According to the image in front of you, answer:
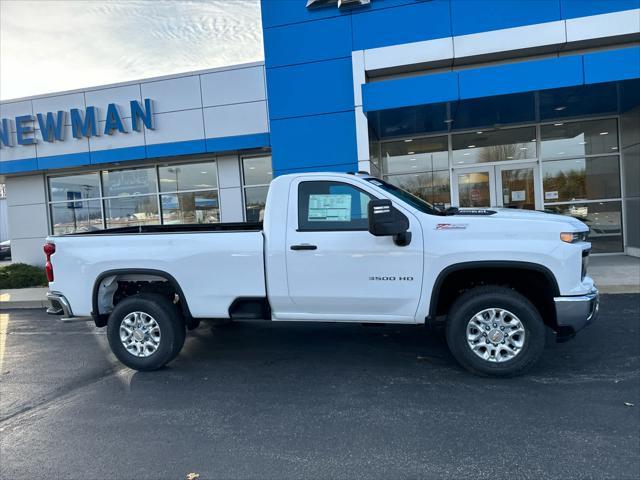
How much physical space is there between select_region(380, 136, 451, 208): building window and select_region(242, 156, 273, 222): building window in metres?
3.52

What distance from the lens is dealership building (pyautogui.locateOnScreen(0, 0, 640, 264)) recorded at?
9594mm

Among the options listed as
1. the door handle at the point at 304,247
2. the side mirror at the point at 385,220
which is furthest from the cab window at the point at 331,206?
the side mirror at the point at 385,220

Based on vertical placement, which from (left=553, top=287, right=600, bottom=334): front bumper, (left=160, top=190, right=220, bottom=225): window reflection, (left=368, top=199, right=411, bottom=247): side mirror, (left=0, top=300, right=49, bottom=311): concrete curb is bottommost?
(left=0, top=300, right=49, bottom=311): concrete curb

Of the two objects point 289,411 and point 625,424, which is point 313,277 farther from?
point 625,424

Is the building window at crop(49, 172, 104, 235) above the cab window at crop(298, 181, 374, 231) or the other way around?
above

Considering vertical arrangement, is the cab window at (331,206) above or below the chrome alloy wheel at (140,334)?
above

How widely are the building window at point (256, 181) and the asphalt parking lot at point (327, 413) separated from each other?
834cm

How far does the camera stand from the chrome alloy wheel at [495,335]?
4543 millimetres

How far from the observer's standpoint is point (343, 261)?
485 cm

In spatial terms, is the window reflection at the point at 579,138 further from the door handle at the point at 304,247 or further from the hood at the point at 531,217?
the door handle at the point at 304,247

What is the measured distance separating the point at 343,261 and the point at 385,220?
27.9 inches

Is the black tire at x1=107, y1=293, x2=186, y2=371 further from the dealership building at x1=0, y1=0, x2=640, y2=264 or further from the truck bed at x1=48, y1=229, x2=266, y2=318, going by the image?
the dealership building at x1=0, y1=0, x2=640, y2=264

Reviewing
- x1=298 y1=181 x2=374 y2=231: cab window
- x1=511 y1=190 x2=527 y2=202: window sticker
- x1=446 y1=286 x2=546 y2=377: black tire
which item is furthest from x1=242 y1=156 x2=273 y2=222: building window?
x1=446 y1=286 x2=546 y2=377: black tire

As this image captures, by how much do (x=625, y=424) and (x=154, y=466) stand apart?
3.52m
